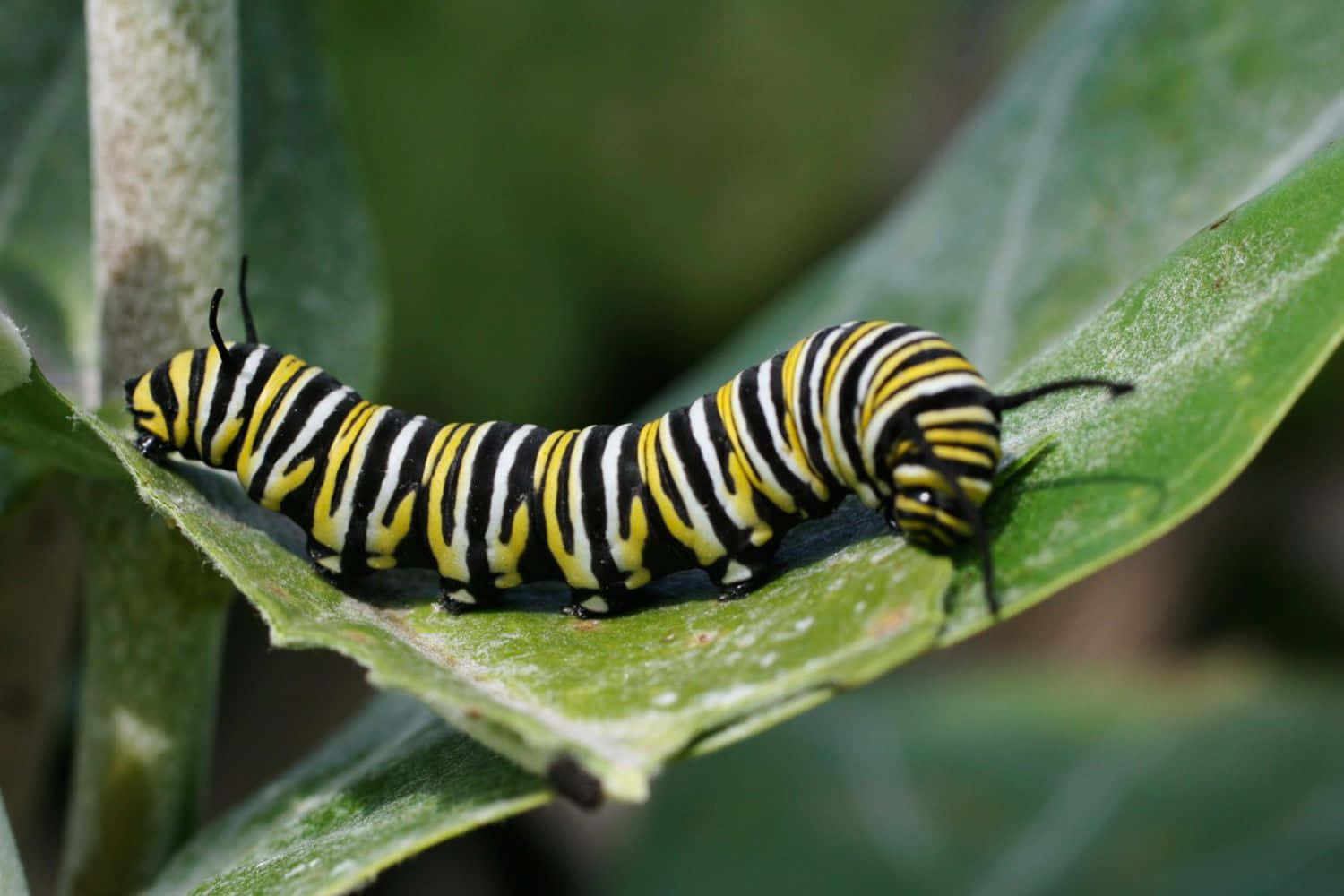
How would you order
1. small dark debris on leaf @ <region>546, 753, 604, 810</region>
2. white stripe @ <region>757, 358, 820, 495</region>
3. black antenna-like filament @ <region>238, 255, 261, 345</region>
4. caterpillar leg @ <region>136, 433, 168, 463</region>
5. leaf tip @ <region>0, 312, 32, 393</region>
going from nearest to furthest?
small dark debris on leaf @ <region>546, 753, 604, 810</region> → leaf tip @ <region>0, 312, 32, 393</region> → white stripe @ <region>757, 358, 820, 495</region> → caterpillar leg @ <region>136, 433, 168, 463</region> → black antenna-like filament @ <region>238, 255, 261, 345</region>

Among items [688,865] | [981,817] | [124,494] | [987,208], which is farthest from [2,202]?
[981,817]

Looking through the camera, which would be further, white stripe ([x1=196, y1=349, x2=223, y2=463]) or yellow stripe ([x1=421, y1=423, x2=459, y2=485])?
yellow stripe ([x1=421, y1=423, x2=459, y2=485])

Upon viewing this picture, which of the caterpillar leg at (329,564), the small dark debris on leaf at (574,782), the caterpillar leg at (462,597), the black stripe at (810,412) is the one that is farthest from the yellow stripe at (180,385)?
the small dark debris on leaf at (574,782)

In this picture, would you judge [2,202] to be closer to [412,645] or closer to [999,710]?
[412,645]

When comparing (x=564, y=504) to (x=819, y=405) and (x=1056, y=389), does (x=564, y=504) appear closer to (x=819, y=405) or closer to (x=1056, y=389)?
(x=819, y=405)

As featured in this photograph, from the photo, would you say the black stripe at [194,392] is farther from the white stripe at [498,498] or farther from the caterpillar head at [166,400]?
the white stripe at [498,498]

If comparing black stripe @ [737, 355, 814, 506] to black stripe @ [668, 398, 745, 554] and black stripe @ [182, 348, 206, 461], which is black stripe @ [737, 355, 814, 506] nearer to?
black stripe @ [668, 398, 745, 554]

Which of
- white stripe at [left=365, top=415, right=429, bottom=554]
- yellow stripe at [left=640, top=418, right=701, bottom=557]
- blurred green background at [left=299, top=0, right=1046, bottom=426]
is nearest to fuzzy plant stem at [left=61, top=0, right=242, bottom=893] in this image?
white stripe at [left=365, top=415, right=429, bottom=554]
